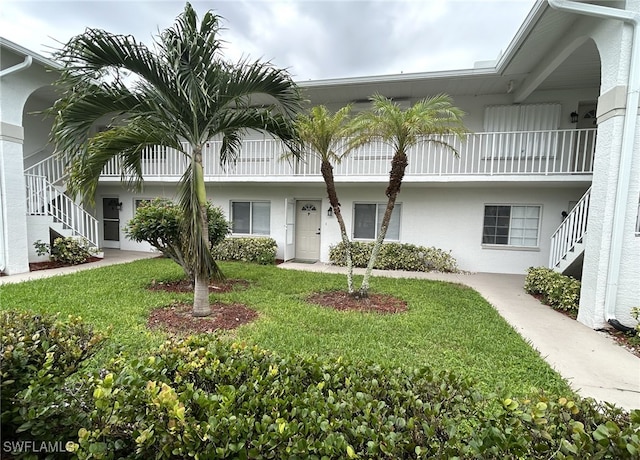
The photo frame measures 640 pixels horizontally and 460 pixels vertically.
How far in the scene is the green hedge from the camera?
53.0 inches

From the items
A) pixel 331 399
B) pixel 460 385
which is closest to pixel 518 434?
pixel 460 385

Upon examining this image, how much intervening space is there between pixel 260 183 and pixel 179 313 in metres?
6.69

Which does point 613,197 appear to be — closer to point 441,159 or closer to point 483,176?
point 483,176

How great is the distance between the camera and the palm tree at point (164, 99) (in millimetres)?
4301

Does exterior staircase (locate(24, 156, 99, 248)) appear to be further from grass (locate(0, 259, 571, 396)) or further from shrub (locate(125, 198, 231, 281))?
shrub (locate(125, 198, 231, 281))

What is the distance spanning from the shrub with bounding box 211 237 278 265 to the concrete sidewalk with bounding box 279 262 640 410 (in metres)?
6.56

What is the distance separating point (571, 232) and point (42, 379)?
9.38 meters

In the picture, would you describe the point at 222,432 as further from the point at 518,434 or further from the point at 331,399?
the point at 518,434

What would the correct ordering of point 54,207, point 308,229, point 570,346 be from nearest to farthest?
point 570,346 → point 54,207 → point 308,229

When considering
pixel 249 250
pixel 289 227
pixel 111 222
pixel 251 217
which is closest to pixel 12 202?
pixel 111 222

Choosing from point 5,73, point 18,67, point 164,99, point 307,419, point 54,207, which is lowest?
point 307,419

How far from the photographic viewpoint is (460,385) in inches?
72.0

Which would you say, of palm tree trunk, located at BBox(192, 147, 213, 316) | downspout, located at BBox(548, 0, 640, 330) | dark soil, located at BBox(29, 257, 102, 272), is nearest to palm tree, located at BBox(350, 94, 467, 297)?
downspout, located at BBox(548, 0, 640, 330)

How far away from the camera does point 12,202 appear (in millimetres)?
8258
